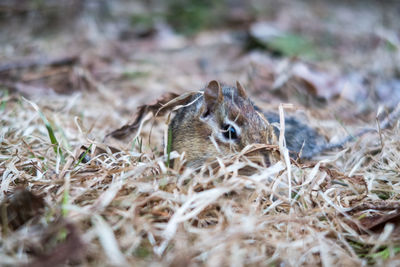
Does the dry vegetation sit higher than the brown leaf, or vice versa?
the brown leaf

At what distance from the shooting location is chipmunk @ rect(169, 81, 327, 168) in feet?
7.89

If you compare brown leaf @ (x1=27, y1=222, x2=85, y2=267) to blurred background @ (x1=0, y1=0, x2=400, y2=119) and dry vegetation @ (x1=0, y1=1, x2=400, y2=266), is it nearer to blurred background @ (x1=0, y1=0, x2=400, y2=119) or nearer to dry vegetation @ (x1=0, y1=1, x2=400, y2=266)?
dry vegetation @ (x1=0, y1=1, x2=400, y2=266)

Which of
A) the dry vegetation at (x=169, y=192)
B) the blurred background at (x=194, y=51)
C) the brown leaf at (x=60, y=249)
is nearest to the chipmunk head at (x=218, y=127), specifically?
the dry vegetation at (x=169, y=192)

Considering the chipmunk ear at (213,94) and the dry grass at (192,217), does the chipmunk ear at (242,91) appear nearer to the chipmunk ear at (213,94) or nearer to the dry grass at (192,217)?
the chipmunk ear at (213,94)

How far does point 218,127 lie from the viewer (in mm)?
2562

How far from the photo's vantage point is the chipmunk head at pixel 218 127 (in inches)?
94.8

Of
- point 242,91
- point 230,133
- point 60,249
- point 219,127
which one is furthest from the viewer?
point 242,91

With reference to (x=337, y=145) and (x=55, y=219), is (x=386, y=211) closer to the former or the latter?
(x=337, y=145)

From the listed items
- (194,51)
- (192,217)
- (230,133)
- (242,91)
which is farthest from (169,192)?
(194,51)

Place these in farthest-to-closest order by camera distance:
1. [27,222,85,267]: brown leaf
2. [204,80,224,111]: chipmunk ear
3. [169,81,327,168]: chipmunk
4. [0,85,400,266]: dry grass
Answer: [204,80,224,111]: chipmunk ear
[169,81,327,168]: chipmunk
[0,85,400,266]: dry grass
[27,222,85,267]: brown leaf

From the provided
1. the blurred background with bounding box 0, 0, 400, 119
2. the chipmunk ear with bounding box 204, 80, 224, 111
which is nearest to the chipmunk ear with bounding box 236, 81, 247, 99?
the chipmunk ear with bounding box 204, 80, 224, 111

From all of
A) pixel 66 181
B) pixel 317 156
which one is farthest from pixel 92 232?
pixel 317 156

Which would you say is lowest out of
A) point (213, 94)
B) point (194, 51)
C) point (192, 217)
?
point (194, 51)

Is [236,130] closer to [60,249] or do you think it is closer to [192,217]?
[192,217]
